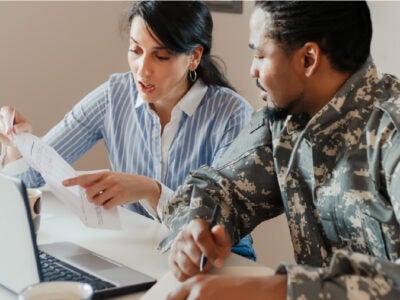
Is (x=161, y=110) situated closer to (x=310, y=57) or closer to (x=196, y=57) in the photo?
(x=196, y=57)

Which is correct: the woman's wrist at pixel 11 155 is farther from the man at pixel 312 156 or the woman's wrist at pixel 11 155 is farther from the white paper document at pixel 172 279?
the white paper document at pixel 172 279

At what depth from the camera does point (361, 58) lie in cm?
142

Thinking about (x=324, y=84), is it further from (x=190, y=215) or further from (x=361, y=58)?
(x=190, y=215)

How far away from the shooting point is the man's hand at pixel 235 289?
1.03 meters

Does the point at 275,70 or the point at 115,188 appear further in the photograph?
the point at 115,188

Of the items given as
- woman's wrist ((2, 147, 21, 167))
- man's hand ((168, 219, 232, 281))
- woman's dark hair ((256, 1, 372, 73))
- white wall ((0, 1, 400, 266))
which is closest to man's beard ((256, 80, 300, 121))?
woman's dark hair ((256, 1, 372, 73))

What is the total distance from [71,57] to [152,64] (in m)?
1.18

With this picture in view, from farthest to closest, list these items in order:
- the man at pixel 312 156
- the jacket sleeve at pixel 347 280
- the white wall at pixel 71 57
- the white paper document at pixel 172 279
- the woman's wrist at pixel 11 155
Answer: the white wall at pixel 71 57, the woman's wrist at pixel 11 155, the man at pixel 312 156, the white paper document at pixel 172 279, the jacket sleeve at pixel 347 280

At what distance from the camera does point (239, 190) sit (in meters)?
1.54

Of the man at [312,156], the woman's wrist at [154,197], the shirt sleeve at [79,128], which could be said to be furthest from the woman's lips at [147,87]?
the man at [312,156]

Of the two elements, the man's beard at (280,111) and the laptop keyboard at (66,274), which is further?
the man's beard at (280,111)

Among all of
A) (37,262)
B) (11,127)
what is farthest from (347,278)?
(11,127)

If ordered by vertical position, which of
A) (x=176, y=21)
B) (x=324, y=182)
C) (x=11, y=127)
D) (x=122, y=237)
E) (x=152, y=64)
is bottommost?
(x=122, y=237)

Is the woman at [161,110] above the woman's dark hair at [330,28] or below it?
below
